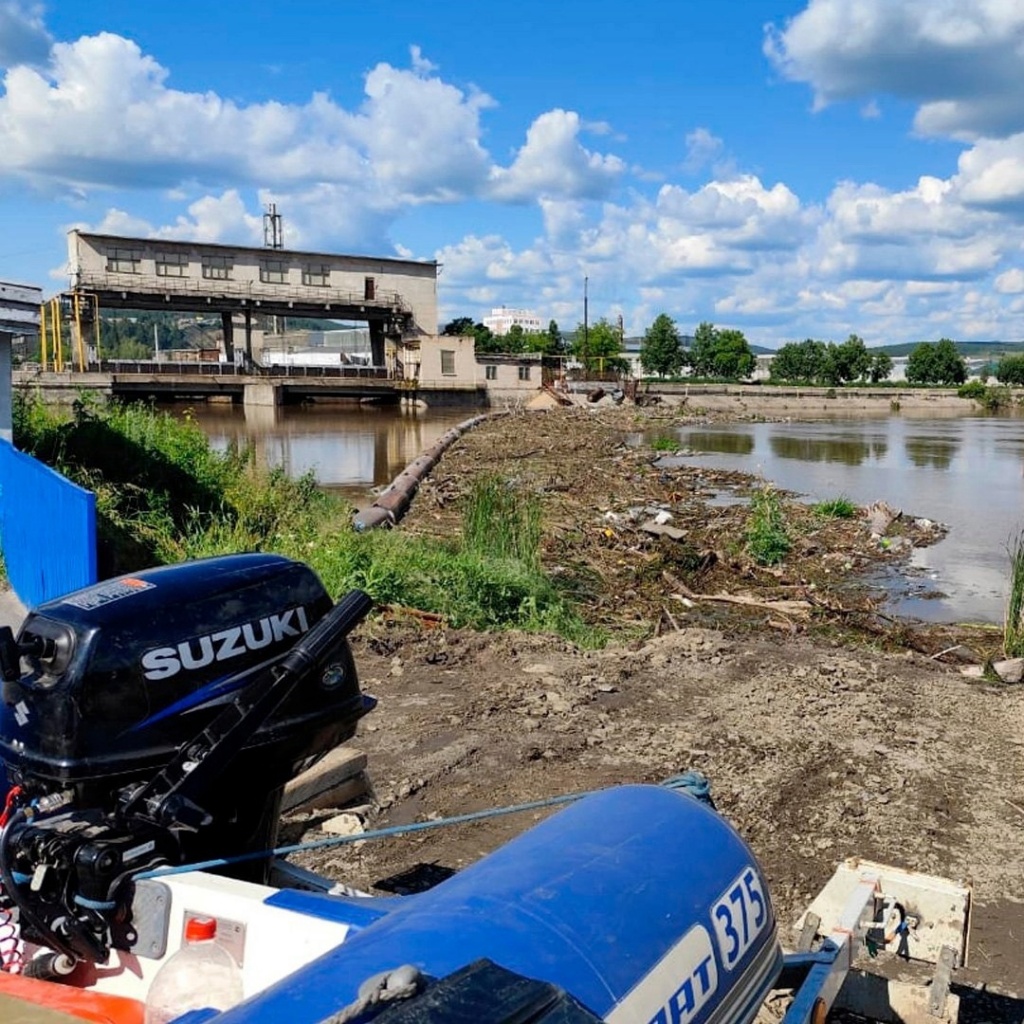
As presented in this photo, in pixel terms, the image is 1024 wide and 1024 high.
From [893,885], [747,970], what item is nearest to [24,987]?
[747,970]

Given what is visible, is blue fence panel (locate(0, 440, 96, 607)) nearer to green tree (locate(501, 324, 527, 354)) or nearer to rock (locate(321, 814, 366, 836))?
rock (locate(321, 814, 366, 836))

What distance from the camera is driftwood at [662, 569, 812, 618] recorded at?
422 inches

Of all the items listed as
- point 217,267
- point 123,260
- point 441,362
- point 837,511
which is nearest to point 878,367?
point 441,362

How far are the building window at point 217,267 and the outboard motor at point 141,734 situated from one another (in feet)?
194

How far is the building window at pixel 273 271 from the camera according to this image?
59750mm

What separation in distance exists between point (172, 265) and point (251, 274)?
4.61 metres

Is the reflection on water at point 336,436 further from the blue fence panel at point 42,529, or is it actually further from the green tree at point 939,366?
the green tree at point 939,366

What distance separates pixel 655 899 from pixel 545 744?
4.16 metres

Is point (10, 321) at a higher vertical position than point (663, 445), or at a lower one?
higher

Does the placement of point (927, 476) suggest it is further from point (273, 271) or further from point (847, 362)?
point (847, 362)

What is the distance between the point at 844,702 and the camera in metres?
6.80

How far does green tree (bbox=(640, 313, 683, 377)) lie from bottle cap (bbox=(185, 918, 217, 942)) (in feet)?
341

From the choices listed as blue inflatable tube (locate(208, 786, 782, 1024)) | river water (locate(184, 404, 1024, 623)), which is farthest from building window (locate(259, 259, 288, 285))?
blue inflatable tube (locate(208, 786, 782, 1024))

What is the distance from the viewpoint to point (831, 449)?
36.8 metres
